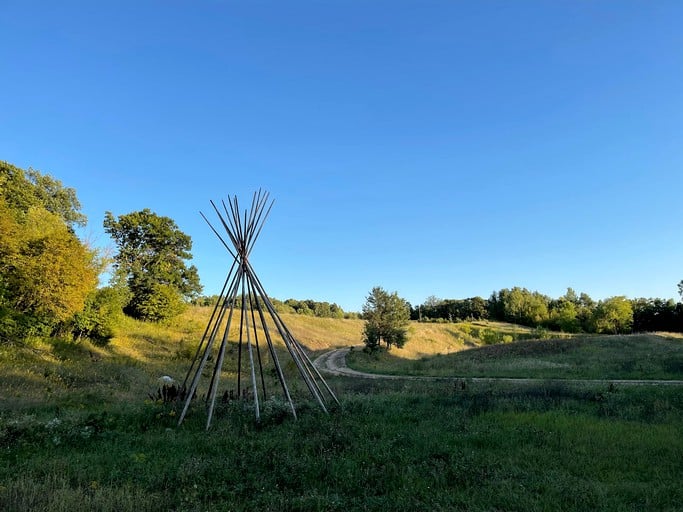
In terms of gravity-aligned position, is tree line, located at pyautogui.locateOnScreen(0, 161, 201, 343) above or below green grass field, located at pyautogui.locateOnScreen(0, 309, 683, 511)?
above

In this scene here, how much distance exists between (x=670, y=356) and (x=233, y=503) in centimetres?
2652

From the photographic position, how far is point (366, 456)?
566 centimetres

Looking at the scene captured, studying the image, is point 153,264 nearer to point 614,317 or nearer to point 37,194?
point 37,194

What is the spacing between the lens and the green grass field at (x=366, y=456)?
14.1 feet

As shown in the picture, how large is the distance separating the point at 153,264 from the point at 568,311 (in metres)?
59.0

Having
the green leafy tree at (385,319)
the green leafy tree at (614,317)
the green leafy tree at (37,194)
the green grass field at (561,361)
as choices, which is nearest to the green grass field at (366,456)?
the green grass field at (561,361)

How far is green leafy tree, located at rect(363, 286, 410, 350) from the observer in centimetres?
3569

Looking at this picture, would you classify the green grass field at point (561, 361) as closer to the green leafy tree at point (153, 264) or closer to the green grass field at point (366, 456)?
the green grass field at point (366, 456)

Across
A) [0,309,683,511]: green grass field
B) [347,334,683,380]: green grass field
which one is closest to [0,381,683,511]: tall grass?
[0,309,683,511]: green grass field

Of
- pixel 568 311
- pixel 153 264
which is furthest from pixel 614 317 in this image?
pixel 153 264

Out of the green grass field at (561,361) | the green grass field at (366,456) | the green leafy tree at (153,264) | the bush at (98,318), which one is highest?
the green leafy tree at (153,264)

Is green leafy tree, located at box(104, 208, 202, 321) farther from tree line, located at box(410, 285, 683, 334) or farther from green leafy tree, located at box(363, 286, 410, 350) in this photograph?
tree line, located at box(410, 285, 683, 334)

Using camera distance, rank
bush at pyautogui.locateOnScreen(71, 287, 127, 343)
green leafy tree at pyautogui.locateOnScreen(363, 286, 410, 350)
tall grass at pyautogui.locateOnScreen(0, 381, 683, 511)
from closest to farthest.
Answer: tall grass at pyautogui.locateOnScreen(0, 381, 683, 511), bush at pyautogui.locateOnScreen(71, 287, 127, 343), green leafy tree at pyautogui.locateOnScreen(363, 286, 410, 350)

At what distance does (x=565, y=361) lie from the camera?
82.7ft
